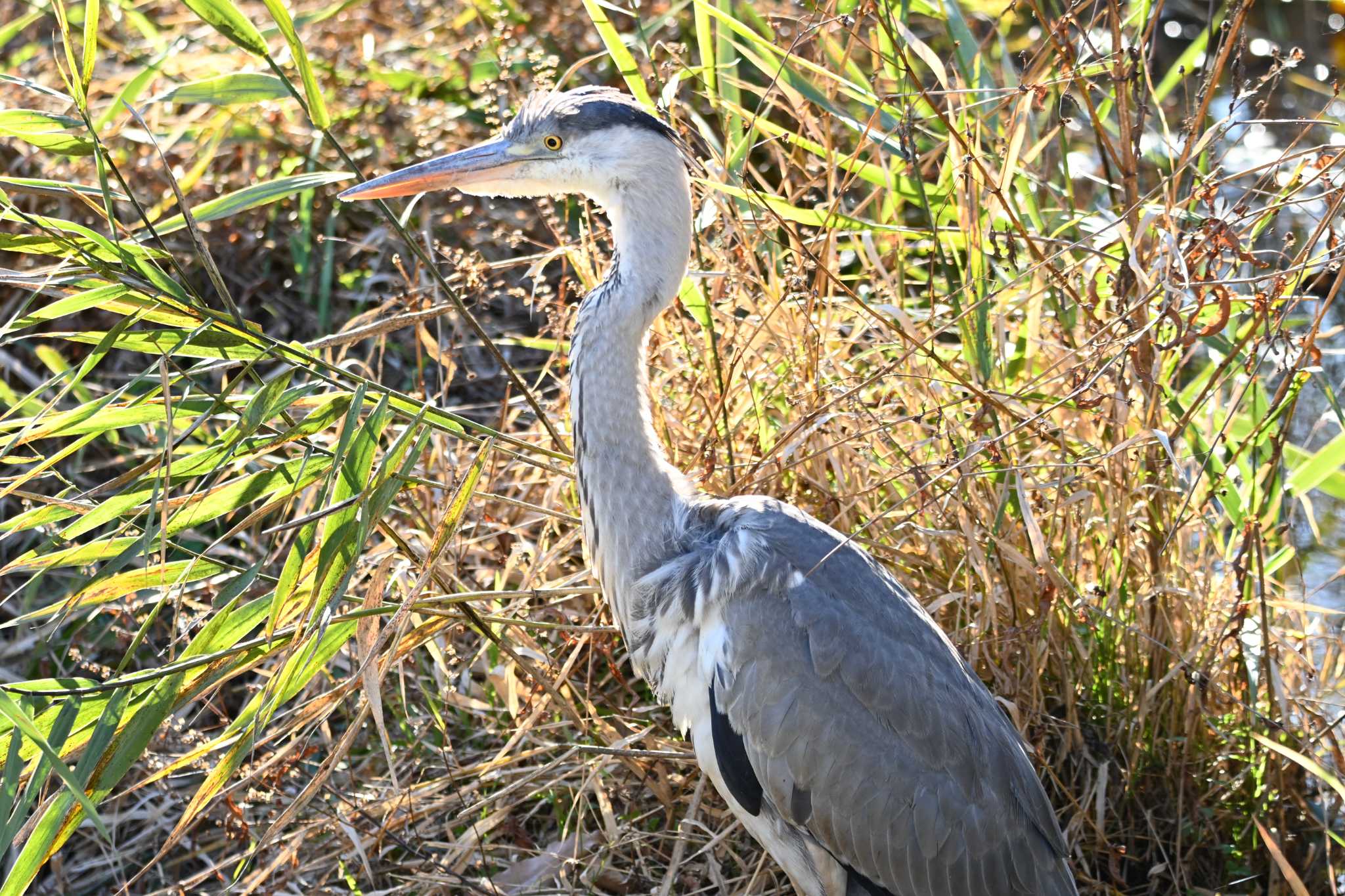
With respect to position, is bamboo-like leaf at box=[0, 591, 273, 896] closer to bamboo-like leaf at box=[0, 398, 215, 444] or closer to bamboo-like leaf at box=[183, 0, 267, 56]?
bamboo-like leaf at box=[0, 398, 215, 444]

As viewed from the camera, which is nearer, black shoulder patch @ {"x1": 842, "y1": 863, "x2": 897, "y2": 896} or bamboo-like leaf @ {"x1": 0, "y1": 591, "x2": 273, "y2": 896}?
bamboo-like leaf @ {"x1": 0, "y1": 591, "x2": 273, "y2": 896}

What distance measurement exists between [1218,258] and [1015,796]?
106 cm

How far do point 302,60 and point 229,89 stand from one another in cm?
70

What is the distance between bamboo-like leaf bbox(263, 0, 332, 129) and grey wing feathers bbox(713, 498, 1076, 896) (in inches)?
46.0

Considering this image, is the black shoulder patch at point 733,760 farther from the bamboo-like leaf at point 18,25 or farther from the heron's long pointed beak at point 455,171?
the bamboo-like leaf at point 18,25

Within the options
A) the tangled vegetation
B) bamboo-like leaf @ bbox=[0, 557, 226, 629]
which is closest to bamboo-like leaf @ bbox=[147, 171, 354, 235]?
the tangled vegetation

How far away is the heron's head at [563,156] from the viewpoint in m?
2.68

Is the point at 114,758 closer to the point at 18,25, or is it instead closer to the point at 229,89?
the point at 229,89

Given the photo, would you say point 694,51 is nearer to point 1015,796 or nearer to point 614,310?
point 614,310

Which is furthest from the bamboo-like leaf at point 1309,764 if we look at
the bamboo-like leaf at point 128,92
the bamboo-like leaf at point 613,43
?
the bamboo-like leaf at point 128,92

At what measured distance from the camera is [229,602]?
2342 millimetres

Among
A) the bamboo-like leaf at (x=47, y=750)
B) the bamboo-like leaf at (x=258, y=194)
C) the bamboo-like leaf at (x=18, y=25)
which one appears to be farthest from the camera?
the bamboo-like leaf at (x=18, y=25)

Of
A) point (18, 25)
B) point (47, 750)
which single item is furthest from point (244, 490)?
point (18, 25)

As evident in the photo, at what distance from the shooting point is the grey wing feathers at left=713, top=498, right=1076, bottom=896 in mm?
2457
